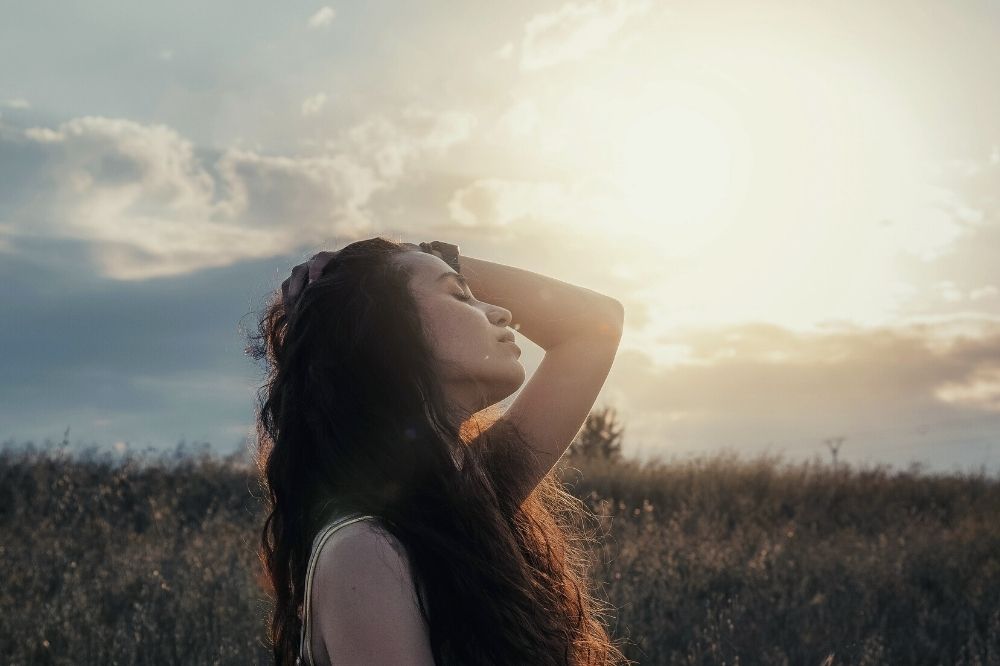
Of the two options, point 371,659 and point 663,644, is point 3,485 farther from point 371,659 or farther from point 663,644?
point 371,659

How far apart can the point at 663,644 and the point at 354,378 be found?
4777 millimetres

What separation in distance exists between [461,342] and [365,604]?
678 mm

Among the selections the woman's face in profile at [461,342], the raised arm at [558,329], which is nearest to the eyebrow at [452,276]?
the woman's face in profile at [461,342]

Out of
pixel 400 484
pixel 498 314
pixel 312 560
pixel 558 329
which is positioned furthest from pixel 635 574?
pixel 312 560

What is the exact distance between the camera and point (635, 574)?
7.46 meters

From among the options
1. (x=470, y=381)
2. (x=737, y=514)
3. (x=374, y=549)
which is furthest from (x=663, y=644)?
(x=737, y=514)

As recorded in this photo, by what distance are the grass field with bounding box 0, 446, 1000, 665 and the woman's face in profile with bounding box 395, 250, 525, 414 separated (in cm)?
92

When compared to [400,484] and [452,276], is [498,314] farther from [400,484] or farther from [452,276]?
[400,484]

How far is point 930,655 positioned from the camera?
6.27 m

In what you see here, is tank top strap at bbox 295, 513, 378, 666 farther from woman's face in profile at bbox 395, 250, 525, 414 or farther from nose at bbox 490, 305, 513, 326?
nose at bbox 490, 305, 513, 326

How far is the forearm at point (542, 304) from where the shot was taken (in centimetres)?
259

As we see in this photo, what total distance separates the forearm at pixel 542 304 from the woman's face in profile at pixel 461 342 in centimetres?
53

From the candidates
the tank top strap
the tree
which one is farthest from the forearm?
the tree

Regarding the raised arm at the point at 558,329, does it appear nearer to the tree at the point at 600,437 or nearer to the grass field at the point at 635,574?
the grass field at the point at 635,574
